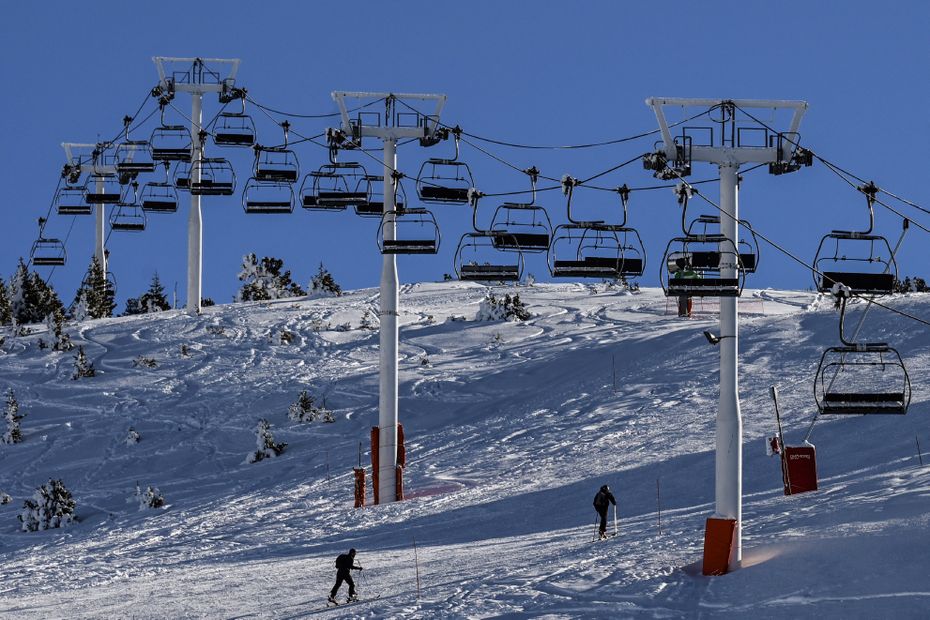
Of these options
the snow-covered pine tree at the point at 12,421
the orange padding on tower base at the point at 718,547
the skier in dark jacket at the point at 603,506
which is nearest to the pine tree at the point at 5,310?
the snow-covered pine tree at the point at 12,421

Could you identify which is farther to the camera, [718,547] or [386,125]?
[386,125]

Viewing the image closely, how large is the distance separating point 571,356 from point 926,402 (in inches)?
502

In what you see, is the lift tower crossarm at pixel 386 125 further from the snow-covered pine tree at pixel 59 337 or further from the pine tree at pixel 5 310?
the pine tree at pixel 5 310

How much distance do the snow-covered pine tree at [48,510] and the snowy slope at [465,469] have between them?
15.1 inches

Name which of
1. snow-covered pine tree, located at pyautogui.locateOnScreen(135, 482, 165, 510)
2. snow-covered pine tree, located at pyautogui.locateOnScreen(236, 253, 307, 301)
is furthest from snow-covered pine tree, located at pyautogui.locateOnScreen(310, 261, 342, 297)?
snow-covered pine tree, located at pyautogui.locateOnScreen(135, 482, 165, 510)

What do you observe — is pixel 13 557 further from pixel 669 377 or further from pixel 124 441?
pixel 669 377

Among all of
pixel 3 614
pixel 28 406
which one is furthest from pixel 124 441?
pixel 3 614

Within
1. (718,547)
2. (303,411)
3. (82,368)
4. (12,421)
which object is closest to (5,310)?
(82,368)

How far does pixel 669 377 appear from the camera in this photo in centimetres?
3647

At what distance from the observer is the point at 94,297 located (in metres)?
56.9

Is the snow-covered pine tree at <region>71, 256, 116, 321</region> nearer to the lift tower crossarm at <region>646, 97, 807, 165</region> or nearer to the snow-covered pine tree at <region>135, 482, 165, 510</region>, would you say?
the snow-covered pine tree at <region>135, 482, 165, 510</region>

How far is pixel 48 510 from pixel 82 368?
41.0ft

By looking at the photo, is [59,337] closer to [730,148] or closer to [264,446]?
[264,446]

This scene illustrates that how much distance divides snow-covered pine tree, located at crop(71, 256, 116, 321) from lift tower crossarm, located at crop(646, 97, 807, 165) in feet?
125
